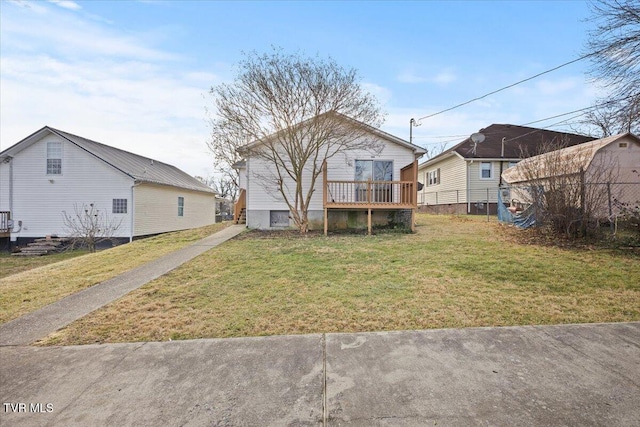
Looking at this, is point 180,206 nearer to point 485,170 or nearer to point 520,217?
point 520,217

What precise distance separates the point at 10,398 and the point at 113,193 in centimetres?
1656

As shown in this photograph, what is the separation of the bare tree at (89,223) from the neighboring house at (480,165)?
2058 cm

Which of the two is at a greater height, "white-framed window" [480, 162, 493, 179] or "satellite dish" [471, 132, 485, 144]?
"satellite dish" [471, 132, 485, 144]

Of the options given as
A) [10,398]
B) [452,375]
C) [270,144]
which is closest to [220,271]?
[10,398]

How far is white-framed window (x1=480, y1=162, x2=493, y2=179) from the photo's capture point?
62.1ft

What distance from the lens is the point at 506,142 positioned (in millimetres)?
20188

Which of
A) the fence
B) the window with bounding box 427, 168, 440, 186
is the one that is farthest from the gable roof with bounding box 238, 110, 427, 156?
the window with bounding box 427, 168, 440, 186

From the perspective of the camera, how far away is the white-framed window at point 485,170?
1892cm

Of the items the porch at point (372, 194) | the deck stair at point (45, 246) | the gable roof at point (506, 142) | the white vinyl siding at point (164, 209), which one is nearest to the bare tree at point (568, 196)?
the porch at point (372, 194)

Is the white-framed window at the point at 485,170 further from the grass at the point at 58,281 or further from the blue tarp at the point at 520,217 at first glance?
the grass at the point at 58,281

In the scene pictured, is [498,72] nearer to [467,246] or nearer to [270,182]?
[467,246]

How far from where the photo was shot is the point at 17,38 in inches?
304

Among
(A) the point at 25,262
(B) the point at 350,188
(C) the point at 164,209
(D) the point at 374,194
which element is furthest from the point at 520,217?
(A) the point at 25,262

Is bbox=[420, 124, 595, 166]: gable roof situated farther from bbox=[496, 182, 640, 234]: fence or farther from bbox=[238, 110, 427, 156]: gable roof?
bbox=[496, 182, 640, 234]: fence
